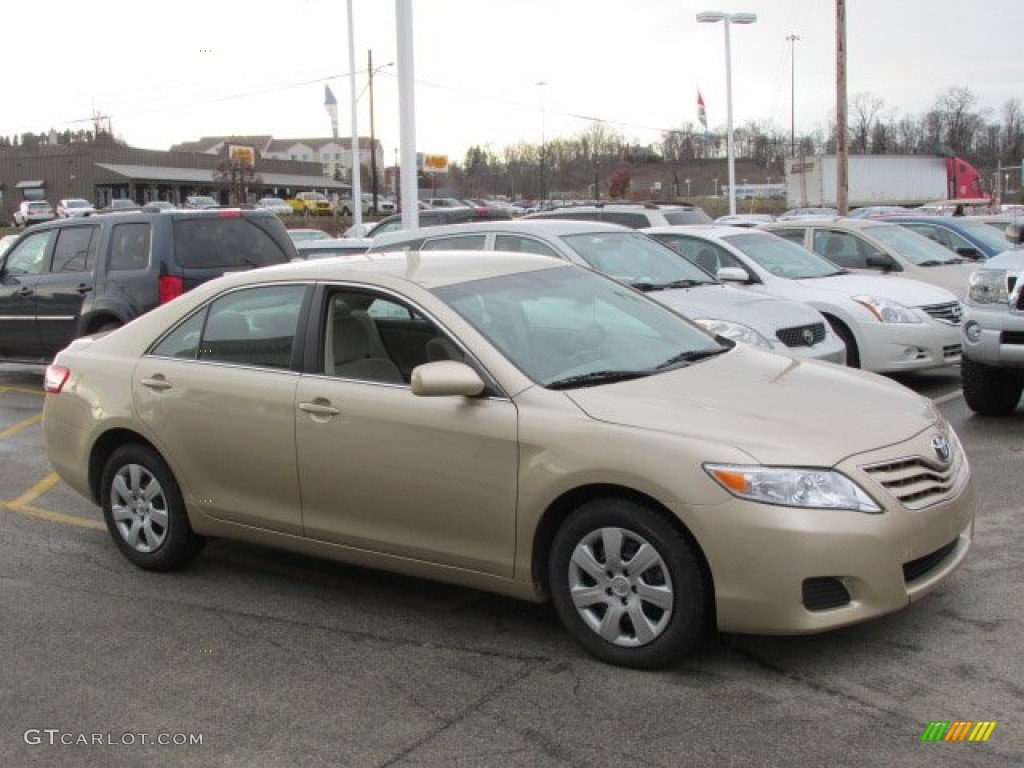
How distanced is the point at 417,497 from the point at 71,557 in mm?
2576

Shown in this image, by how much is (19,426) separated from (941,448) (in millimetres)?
8353

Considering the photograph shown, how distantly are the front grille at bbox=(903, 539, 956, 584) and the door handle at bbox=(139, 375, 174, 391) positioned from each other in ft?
11.5

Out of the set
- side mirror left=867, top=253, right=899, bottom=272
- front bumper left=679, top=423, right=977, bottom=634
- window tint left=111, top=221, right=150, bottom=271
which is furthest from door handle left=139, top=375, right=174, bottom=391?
side mirror left=867, top=253, right=899, bottom=272

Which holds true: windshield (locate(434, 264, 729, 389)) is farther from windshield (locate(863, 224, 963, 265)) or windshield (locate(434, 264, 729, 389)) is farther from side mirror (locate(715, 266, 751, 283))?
windshield (locate(863, 224, 963, 265))

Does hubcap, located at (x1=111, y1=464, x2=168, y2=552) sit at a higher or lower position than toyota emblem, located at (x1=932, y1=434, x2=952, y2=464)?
lower

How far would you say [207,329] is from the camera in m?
5.67

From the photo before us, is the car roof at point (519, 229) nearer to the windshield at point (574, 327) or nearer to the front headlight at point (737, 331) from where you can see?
the front headlight at point (737, 331)

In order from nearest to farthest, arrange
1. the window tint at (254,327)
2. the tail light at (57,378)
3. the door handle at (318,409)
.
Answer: the door handle at (318,409)
the window tint at (254,327)
the tail light at (57,378)

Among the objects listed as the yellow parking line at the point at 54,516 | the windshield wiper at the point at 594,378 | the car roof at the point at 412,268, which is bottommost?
the yellow parking line at the point at 54,516

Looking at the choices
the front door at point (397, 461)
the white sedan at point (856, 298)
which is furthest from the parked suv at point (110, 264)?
the front door at point (397, 461)

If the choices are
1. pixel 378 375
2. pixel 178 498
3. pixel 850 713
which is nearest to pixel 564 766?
pixel 850 713

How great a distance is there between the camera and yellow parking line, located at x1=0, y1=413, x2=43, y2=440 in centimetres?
980

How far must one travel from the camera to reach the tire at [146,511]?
5.70 meters

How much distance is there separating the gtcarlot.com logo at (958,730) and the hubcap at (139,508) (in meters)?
3.75
